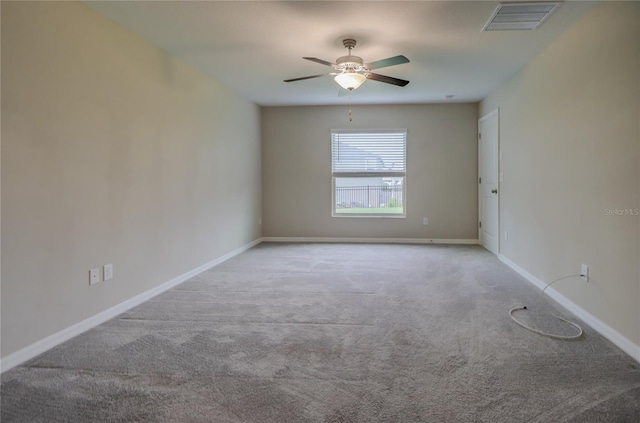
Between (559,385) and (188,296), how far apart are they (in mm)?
2878

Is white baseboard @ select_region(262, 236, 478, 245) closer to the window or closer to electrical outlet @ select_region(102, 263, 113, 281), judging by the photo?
the window

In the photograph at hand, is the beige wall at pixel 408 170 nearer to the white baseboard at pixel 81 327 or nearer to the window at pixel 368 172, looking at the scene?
the window at pixel 368 172

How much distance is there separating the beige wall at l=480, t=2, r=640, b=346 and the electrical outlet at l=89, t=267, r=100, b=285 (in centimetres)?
363

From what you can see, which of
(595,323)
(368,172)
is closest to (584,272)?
(595,323)

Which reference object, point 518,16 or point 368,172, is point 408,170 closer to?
point 368,172

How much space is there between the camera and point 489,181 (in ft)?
17.9

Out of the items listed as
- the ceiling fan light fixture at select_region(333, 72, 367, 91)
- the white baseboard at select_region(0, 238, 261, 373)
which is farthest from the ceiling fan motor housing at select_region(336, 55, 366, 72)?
the white baseboard at select_region(0, 238, 261, 373)

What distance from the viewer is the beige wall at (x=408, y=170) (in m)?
6.12

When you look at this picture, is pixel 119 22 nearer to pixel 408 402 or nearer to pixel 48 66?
pixel 48 66

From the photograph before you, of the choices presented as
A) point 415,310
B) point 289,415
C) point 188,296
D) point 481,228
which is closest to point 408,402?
point 289,415

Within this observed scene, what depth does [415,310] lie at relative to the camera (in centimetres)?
295

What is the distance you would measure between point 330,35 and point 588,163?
2322mm

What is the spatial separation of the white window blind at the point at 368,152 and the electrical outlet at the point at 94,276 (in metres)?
4.34

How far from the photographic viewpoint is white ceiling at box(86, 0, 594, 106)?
8.85 feet
